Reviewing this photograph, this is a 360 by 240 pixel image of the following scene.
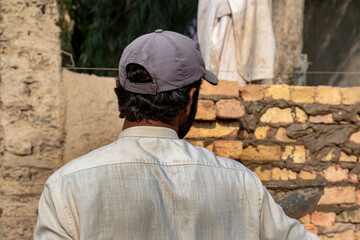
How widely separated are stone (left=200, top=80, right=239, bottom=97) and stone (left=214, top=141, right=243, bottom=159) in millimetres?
292

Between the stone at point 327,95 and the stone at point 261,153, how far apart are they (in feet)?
1.42

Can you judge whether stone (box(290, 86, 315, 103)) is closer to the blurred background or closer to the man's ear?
the man's ear

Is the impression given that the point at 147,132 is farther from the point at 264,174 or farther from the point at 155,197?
the point at 264,174

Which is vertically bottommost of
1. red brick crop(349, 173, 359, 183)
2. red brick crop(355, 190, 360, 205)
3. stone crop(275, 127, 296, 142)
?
red brick crop(355, 190, 360, 205)

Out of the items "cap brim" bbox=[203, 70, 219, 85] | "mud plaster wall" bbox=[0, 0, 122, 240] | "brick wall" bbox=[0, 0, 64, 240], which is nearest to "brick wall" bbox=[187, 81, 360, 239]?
"mud plaster wall" bbox=[0, 0, 122, 240]

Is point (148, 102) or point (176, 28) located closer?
point (148, 102)

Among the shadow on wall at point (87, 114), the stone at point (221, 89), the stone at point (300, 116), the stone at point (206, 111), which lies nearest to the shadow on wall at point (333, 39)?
the stone at point (300, 116)

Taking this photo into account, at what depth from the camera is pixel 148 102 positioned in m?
1.19

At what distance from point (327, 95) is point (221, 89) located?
780 mm

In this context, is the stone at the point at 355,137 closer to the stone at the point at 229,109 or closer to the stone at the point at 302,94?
the stone at the point at 302,94

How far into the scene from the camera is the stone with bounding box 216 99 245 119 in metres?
2.87

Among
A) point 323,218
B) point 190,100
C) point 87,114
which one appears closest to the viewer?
point 190,100

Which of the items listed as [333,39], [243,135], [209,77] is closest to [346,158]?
[243,135]

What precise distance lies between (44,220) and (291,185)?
2.14 m
